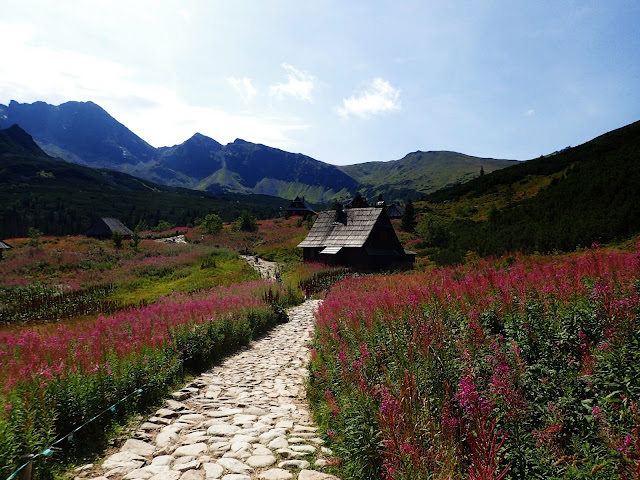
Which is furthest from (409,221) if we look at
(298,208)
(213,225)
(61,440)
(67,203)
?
(67,203)

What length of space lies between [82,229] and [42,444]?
123m

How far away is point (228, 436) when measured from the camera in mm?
5320

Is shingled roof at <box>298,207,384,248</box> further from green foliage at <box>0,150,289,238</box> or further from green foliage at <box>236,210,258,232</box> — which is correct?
green foliage at <box>0,150,289,238</box>

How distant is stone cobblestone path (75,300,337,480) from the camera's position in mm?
4336

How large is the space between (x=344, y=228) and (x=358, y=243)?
3.44 m

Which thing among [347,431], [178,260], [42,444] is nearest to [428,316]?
[347,431]

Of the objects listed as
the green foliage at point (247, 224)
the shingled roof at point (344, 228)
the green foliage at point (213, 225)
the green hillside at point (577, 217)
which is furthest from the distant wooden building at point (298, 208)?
the green hillside at point (577, 217)

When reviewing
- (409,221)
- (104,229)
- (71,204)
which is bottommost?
(104,229)

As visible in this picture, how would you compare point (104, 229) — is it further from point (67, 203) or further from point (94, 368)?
point (67, 203)

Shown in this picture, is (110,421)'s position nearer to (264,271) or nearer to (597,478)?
(597,478)

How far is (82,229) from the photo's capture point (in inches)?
4158

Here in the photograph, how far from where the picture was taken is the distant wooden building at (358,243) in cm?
3238

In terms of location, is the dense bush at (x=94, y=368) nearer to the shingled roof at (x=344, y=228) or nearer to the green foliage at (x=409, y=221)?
the shingled roof at (x=344, y=228)

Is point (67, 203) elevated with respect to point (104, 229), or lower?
elevated
